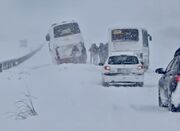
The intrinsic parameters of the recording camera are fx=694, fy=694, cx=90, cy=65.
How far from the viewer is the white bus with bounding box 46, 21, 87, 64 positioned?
44.8 metres

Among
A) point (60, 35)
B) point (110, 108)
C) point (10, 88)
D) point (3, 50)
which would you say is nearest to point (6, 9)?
point (3, 50)

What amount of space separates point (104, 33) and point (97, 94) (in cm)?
7745

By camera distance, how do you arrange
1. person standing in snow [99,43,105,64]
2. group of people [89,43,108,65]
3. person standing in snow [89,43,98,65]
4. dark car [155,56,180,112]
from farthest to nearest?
person standing in snow [89,43,98,65] < person standing in snow [99,43,105,64] < group of people [89,43,108,65] < dark car [155,56,180,112]

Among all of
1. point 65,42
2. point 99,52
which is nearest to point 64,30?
point 65,42

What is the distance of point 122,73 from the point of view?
26.2 meters

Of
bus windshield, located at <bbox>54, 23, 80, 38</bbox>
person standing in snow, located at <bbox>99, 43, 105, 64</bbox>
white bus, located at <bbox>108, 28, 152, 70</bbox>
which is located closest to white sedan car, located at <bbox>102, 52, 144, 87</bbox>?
white bus, located at <bbox>108, 28, 152, 70</bbox>

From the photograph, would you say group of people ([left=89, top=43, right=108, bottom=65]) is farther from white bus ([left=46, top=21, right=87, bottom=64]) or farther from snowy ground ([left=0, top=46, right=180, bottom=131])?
snowy ground ([left=0, top=46, right=180, bottom=131])

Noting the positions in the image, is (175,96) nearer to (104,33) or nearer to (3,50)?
(104,33)

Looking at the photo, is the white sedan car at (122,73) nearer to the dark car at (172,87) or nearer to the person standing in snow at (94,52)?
the dark car at (172,87)

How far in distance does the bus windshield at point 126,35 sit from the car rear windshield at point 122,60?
12988 mm

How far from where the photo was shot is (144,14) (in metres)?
99.4

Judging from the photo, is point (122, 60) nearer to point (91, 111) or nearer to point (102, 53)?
point (91, 111)

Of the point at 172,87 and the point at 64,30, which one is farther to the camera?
the point at 64,30

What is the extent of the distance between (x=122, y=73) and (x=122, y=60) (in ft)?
2.42
